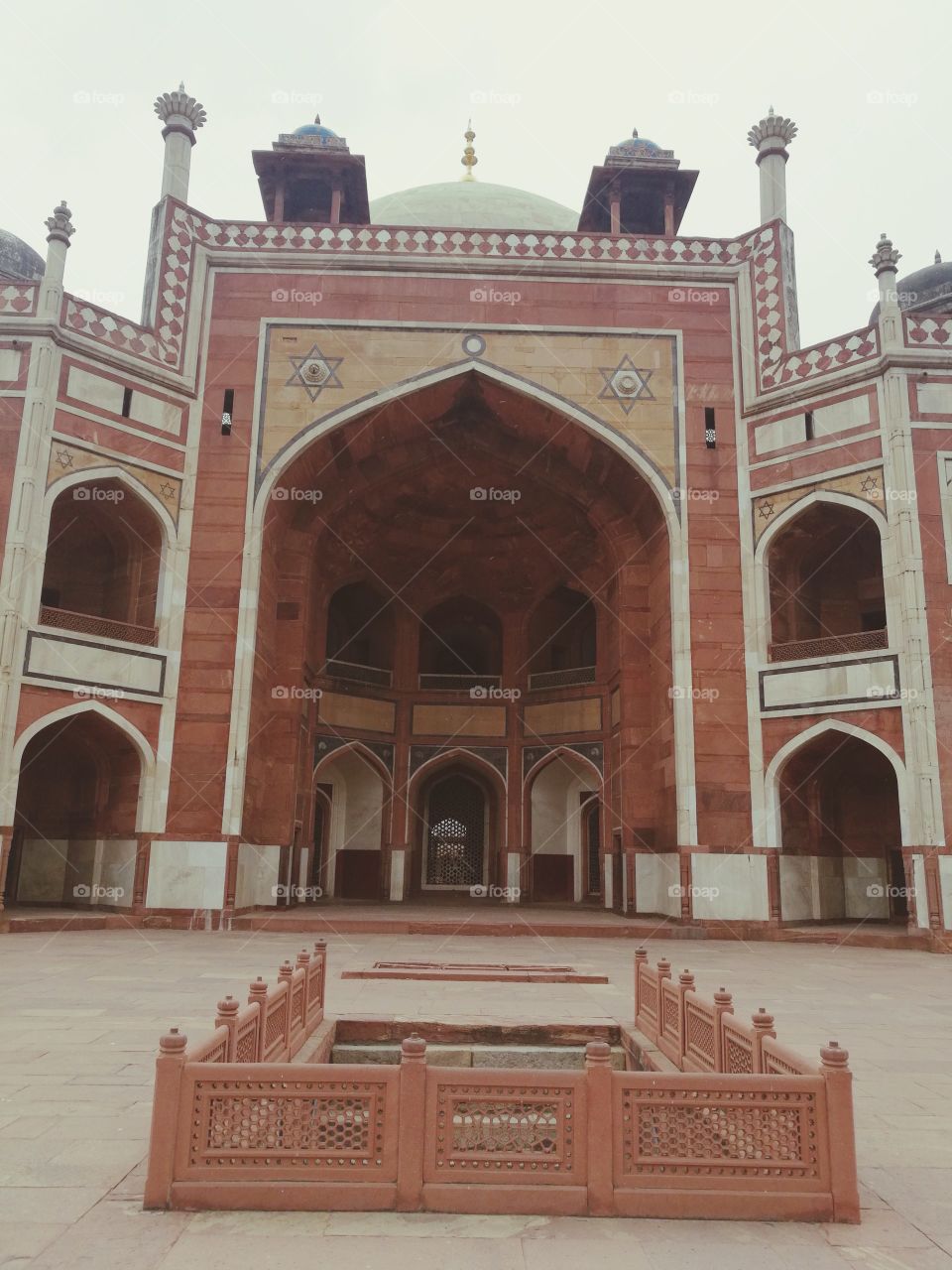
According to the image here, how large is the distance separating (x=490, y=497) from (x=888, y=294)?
7650 mm

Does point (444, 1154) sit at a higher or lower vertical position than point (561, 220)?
lower

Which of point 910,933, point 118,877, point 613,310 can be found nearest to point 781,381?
point 613,310

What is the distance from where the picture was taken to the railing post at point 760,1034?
404 centimetres

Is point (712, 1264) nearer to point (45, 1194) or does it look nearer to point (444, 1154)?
point (444, 1154)

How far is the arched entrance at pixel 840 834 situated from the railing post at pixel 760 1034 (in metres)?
10.2

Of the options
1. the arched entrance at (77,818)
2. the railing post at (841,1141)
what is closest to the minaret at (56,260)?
the arched entrance at (77,818)

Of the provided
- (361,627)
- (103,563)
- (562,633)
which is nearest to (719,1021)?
(103,563)

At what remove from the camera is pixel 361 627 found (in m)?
21.3

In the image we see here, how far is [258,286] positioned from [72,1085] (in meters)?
13.5

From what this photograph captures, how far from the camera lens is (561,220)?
21.9 meters

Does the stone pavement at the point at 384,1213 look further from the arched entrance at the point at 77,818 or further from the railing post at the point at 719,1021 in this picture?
the arched entrance at the point at 77,818

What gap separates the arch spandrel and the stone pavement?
8243 millimetres

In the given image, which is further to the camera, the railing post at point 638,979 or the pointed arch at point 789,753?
the pointed arch at point 789,753

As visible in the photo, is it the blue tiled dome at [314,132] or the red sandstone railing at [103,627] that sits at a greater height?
the blue tiled dome at [314,132]
